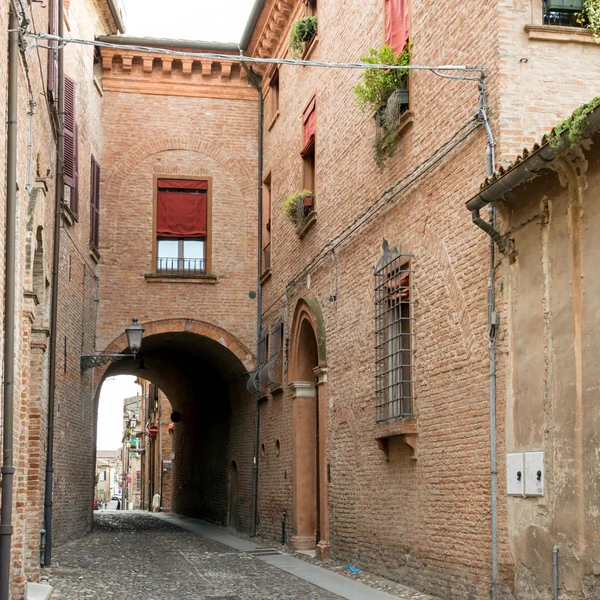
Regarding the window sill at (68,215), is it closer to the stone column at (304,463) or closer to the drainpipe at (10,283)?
the stone column at (304,463)

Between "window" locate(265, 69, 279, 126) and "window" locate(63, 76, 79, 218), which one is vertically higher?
"window" locate(265, 69, 279, 126)

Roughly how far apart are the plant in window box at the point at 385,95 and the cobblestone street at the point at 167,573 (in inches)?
212

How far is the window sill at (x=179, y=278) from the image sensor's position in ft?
66.1

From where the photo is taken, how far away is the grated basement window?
38.0ft

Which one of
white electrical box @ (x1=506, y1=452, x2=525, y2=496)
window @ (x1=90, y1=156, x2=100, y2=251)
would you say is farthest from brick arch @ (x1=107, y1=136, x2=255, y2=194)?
white electrical box @ (x1=506, y1=452, x2=525, y2=496)

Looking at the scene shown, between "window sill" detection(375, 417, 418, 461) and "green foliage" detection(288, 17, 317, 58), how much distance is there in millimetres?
7642

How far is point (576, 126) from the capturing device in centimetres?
745

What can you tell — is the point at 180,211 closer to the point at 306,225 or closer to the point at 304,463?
the point at 306,225

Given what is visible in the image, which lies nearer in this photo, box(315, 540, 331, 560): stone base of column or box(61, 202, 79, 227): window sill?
box(315, 540, 331, 560): stone base of column

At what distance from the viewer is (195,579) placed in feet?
41.1

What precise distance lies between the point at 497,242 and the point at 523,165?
→ 46.4 inches

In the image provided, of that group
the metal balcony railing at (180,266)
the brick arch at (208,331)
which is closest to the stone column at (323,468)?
the brick arch at (208,331)

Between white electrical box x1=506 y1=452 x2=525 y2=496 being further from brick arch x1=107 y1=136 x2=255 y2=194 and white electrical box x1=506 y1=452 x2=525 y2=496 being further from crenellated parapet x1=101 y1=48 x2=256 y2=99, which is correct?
crenellated parapet x1=101 y1=48 x2=256 y2=99

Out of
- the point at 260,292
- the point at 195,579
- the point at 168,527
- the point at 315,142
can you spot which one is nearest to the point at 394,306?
the point at 195,579
